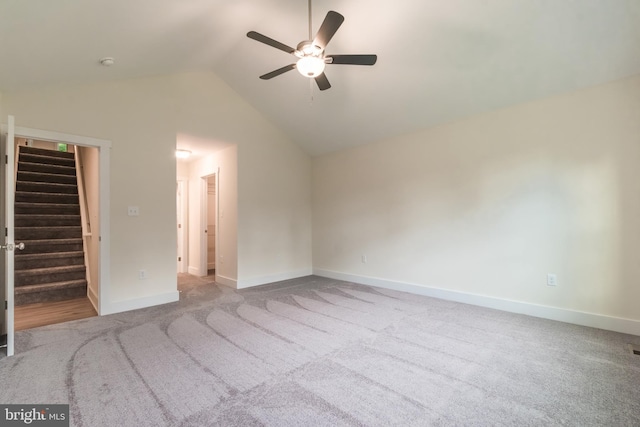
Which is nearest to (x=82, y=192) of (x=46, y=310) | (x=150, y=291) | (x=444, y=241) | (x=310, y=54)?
(x=46, y=310)

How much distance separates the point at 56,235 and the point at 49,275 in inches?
34.4

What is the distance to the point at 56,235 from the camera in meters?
4.92

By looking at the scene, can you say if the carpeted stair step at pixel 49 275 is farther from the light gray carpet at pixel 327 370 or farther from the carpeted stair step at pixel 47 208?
the light gray carpet at pixel 327 370

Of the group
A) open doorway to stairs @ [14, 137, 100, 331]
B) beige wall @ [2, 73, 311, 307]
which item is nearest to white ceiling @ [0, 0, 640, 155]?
beige wall @ [2, 73, 311, 307]

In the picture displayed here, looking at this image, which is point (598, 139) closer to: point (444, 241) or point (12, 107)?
point (444, 241)

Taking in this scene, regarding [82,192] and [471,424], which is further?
[82,192]

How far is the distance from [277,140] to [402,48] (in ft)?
9.66

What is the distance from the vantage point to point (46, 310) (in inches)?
148

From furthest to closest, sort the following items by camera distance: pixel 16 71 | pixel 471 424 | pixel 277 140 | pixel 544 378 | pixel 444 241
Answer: pixel 277 140 < pixel 444 241 < pixel 16 71 < pixel 544 378 < pixel 471 424

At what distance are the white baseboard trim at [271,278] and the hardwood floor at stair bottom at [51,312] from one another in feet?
6.62

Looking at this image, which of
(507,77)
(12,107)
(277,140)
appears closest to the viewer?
(12,107)

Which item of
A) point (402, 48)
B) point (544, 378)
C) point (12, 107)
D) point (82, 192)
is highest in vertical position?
point (402, 48)

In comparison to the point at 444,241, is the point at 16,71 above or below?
above

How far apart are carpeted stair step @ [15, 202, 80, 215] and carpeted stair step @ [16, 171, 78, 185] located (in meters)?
0.71
